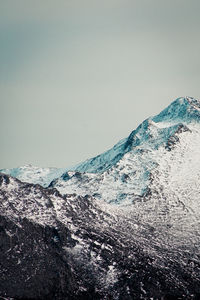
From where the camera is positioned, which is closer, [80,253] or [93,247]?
[80,253]

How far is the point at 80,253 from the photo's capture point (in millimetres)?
135750

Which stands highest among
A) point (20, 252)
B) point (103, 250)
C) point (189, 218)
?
point (20, 252)

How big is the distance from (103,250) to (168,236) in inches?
1130

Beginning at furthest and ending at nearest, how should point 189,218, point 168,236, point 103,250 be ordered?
point 189,218 → point 168,236 → point 103,250

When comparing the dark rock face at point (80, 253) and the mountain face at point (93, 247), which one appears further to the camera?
the mountain face at point (93, 247)

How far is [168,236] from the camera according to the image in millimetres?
157625

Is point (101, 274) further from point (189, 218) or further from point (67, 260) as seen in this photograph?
point (189, 218)

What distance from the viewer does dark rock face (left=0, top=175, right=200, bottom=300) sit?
12219 centimetres

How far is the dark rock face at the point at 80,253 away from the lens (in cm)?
12219

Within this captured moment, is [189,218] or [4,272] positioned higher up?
[4,272]

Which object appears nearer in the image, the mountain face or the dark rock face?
the dark rock face

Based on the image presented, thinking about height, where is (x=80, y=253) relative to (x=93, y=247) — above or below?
above

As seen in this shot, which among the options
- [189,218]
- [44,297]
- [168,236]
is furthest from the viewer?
[189,218]

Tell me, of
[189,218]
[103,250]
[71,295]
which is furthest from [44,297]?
[189,218]
